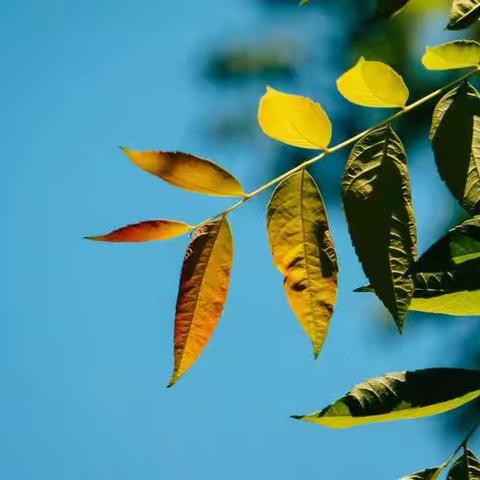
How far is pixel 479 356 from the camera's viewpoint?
16.2 ft

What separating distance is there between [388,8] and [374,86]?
0.05 metres

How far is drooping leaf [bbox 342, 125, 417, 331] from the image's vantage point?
1.50ft

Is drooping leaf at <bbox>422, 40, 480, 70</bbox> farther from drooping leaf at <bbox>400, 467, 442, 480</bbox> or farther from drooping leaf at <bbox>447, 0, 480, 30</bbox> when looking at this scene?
drooping leaf at <bbox>400, 467, 442, 480</bbox>

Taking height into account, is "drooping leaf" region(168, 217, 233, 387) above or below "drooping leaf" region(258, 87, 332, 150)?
below

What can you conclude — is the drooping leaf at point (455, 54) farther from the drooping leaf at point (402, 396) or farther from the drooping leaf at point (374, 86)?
the drooping leaf at point (402, 396)

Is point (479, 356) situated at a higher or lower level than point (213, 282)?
lower

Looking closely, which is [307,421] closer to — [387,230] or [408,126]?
[387,230]

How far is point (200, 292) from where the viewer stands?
0.48 metres

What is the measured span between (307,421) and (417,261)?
0.38 ft

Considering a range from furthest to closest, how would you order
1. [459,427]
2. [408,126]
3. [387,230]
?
[408,126], [459,427], [387,230]

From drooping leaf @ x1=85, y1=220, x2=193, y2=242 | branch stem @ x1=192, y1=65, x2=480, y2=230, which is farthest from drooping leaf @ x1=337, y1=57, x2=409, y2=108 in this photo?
drooping leaf @ x1=85, y1=220, x2=193, y2=242

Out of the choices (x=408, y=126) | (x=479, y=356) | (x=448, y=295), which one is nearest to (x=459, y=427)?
(x=479, y=356)

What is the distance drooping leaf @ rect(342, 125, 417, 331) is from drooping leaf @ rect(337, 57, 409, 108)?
33 mm

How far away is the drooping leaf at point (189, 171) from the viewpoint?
1.60 feet
